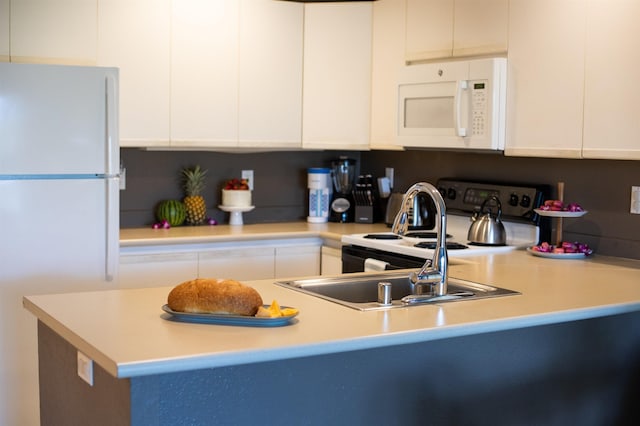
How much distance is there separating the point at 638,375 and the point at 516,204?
1.22m

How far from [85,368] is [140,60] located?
2.29m

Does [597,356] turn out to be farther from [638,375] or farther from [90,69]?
[90,69]

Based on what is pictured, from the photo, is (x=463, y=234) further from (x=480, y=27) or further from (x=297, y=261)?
(x=480, y=27)

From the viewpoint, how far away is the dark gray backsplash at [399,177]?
147 inches

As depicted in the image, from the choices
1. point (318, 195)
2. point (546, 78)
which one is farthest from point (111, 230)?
point (546, 78)

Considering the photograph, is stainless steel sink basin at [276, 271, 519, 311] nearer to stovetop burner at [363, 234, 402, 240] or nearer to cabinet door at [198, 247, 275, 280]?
stovetop burner at [363, 234, 402, 240]

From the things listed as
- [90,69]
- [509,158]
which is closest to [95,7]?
[90,69]

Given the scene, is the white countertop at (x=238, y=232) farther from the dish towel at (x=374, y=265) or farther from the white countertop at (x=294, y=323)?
the white countertop at (x=294, y=323)

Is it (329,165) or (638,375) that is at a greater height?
(329,165)

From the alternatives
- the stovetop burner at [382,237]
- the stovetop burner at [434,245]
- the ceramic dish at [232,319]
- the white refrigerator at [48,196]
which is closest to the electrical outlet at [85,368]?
the ceramic dish at [232,319]

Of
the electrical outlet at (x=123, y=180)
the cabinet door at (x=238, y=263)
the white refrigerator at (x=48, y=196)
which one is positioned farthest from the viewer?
the electrical outlet at (x=123, y=180)

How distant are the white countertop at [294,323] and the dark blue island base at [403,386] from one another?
9 cm

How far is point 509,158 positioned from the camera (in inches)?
168

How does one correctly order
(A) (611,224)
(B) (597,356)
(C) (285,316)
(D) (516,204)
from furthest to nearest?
1. (D) (516,204)
2. (A) (611,224)
3. (B) (597,356)
4. (C) (285,316)
